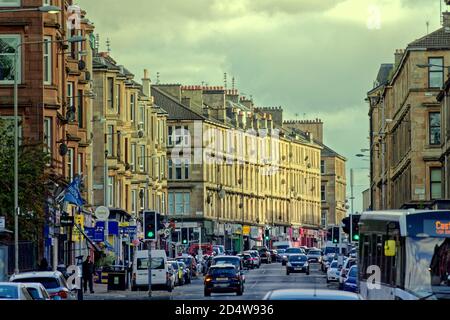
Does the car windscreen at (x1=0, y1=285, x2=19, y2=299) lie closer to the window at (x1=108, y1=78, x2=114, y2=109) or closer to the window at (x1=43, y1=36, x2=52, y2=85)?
the window at (x1=43, y1=36, x2=52, y2=85)

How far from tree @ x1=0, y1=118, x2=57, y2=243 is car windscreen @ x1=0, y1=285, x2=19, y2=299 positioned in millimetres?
28131

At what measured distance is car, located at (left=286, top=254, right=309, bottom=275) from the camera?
94.3 m

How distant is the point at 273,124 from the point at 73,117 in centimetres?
11166

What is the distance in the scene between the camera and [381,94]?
503ft

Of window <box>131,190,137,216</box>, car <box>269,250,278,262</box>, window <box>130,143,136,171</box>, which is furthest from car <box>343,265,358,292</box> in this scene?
car <box>269,250,278,262</box>

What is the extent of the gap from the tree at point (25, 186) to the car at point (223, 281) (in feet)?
26.2

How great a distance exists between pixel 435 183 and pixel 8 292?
84575mm

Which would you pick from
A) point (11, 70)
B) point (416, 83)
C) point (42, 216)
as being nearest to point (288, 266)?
point (416, 83)

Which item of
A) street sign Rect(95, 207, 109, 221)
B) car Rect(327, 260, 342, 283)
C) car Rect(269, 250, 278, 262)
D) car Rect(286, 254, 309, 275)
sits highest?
street sign Rect(95, 207, 109, 221)

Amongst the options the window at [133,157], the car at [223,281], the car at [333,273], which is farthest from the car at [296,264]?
the car at [223,281]

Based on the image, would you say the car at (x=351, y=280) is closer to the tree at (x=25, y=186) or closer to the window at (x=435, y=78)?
the tree at (x=25, y=186)

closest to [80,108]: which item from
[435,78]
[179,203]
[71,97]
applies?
[71,97]
